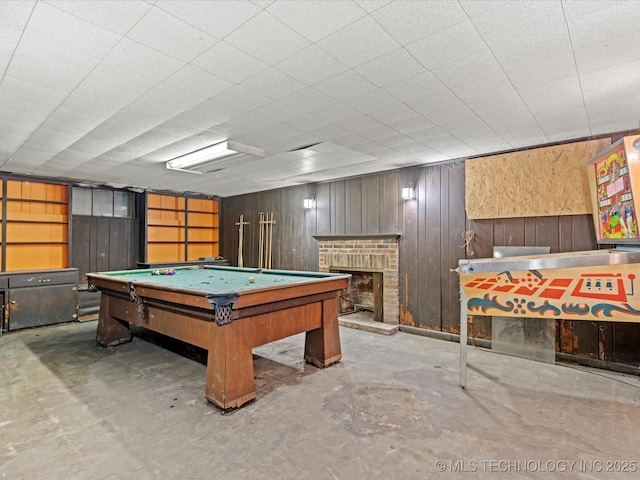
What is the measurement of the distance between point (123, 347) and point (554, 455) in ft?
14.7

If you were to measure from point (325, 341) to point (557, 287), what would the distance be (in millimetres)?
2181

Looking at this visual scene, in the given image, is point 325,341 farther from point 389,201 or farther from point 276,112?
point 389,201

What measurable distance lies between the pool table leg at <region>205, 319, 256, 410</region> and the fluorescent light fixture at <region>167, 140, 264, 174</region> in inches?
81.1

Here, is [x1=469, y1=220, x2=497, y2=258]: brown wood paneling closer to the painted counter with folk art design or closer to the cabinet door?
the painted counter with folk art design

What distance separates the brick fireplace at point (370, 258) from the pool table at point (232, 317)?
5.06ft

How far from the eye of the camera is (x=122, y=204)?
704 centimetres

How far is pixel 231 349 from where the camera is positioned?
270cm

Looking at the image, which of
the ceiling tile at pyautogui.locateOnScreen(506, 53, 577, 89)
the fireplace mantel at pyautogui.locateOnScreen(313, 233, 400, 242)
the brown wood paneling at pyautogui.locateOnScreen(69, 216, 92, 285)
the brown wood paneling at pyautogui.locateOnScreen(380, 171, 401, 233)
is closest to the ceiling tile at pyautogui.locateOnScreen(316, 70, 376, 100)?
the ceiling tile at pyautogui.locateOnScreen(506, 53, 577, 89)

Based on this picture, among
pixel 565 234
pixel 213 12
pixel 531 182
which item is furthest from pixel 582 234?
pixel 213 12

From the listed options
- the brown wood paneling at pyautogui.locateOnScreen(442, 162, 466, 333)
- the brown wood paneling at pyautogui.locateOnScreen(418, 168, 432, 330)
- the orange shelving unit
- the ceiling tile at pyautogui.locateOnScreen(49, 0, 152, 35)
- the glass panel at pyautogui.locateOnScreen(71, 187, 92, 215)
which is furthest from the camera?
the glass panel at pyautogui.locateOnScreen(71, 187, 92, 215)

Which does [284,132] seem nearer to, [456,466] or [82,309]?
[456,466]

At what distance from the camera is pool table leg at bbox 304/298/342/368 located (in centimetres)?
361

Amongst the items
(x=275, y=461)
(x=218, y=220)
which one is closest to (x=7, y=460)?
(x=275, y=461)

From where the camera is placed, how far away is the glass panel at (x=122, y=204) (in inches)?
273
